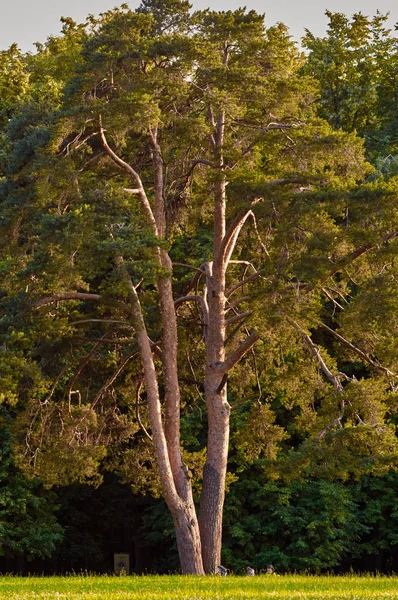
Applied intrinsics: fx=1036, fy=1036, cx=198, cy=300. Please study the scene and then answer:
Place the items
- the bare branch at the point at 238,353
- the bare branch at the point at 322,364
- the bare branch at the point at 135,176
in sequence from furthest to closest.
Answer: the bare branch at the point at 135,176 → the bare branch at the point at 238,353 → the bare branch at the point at 322,364

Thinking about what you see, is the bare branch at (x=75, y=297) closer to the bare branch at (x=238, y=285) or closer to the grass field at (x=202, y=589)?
the bare branch at (x=238, y=285)

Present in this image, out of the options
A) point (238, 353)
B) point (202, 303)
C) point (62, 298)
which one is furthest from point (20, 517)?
point (238, 353)

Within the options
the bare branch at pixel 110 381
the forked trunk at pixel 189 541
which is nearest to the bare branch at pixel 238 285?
the bare branch at pixel 110 381

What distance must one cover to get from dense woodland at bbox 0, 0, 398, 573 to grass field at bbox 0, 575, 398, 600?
3.59 metres

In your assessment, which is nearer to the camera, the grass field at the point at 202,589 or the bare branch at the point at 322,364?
the grass field at the point at 202,589

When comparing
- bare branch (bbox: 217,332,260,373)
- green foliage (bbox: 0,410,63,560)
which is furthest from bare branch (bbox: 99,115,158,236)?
green foliage (bbox: 0,410,63,560)

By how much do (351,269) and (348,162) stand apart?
8.03 ft

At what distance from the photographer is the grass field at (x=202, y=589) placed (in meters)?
12.9

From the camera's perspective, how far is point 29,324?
2102 centimetres

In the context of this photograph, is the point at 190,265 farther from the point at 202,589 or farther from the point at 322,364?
the point at 202,589

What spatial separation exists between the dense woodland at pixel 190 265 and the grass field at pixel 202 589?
359 cm

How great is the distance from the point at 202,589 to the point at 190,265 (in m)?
9.95

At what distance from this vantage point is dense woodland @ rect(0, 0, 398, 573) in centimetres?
2003

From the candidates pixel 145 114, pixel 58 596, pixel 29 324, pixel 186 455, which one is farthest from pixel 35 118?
pixel 58 596
